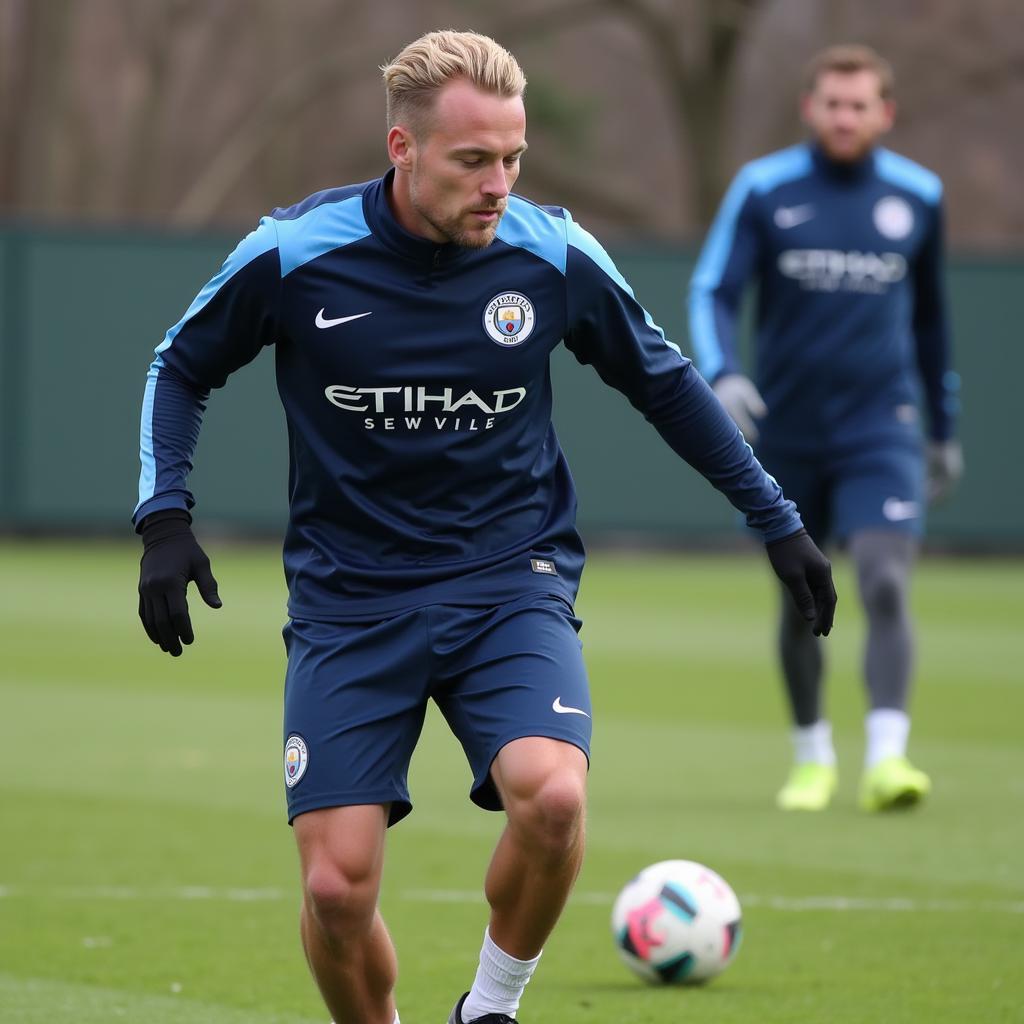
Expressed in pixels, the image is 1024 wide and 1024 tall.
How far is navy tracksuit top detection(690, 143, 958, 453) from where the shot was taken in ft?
28.1

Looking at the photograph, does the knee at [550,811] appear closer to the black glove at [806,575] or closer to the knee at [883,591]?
the black glove at [806,575]

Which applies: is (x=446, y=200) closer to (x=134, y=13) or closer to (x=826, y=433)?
(x=826, y=433)

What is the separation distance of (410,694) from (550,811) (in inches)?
16.8

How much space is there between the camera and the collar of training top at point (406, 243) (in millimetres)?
4680

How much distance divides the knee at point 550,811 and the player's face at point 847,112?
4.46 metres

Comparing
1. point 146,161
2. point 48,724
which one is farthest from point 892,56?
point 48,724

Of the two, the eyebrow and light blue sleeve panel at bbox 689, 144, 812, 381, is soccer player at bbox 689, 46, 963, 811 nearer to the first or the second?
light blue sleeve panel at bbox 689, 144, 812, 381

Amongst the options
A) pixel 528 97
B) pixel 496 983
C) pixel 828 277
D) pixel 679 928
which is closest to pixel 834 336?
pixel 828 277

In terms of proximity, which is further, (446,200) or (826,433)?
(826,433)

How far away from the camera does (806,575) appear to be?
4.94m

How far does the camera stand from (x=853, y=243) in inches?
337

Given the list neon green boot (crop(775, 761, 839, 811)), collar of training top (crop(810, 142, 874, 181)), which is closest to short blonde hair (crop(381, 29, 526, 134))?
collar of training top (crop(810, 142, 874, 181))

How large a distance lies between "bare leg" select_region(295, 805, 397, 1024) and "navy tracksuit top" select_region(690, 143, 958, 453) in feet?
14.1

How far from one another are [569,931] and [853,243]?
3345 mm
